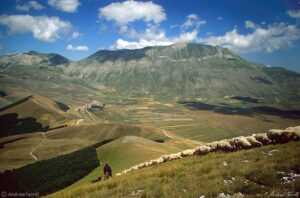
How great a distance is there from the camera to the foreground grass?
14.9m

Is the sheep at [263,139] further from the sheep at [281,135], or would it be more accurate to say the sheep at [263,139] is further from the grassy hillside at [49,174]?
the grassy hillside at [49,174]

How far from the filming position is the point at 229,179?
56.2 feet

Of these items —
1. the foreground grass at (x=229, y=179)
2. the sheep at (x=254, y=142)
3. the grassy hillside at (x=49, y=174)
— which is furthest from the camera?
the grassy hillside at (x=49, y=174)

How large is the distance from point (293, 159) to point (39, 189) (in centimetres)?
8456

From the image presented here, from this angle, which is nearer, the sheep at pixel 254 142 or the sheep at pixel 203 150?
the sheep at pixel 254 142

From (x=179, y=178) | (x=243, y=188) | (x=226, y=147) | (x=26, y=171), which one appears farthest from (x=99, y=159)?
(x=243, y=188)

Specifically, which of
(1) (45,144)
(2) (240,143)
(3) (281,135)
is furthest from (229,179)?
(1) (45,144)

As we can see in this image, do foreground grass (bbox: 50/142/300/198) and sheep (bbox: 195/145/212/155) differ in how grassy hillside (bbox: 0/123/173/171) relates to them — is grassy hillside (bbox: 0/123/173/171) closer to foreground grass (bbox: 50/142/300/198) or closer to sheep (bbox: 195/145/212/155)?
sheep (bbox: 195/145/212/155)

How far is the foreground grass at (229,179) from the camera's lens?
14891 millimetres

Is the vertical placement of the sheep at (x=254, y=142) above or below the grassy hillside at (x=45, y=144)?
above

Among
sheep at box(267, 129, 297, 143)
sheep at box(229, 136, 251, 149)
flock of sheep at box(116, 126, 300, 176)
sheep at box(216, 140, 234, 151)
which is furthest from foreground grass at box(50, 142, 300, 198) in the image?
sheep at box(216, 140, 234, 151)

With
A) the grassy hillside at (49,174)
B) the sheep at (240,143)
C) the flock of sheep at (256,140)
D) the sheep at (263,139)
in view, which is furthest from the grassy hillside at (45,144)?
the sheep at (263,139)

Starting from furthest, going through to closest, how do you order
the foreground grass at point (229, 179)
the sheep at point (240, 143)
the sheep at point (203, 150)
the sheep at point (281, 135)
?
the sheep at point (203, 150)
the sheep at point (240, 143)
the sheep at point (281, 135)
the foreground grass at point (229, 179)

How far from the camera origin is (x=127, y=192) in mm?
18969
